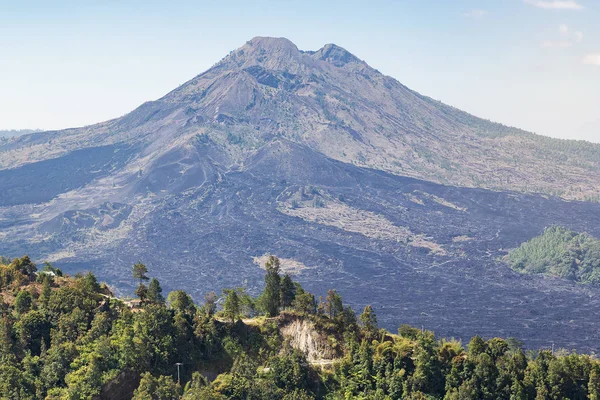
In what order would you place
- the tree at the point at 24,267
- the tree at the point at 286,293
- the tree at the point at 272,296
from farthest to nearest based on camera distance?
1. the tree at the point at 24,267
2. the tree at the point at 286,293
3. the tree at the point at 272,296

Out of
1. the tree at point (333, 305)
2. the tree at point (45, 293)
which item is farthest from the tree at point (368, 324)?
the tree at point (45, 293)

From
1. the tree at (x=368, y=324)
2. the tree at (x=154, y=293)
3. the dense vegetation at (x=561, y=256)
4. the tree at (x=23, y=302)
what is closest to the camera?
the tree at (x=368, y=324)

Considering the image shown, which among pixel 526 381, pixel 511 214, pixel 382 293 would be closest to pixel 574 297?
pixel 382 293

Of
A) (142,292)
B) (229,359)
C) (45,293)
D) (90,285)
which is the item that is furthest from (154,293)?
(229,359)

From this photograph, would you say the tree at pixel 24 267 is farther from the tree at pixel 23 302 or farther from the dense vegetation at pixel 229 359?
the tree at pixel 23 302

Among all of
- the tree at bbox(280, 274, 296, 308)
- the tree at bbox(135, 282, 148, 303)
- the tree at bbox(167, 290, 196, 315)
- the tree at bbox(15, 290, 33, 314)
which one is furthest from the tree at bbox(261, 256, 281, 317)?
the tree at bbox(15, 290, 33, 314)

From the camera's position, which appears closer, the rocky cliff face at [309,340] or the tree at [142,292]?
the rocky cliff face at [309,340]

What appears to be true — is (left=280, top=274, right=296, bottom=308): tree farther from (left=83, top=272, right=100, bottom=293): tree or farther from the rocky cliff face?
(left=83, top=272, right=100, bottom=293): tree
